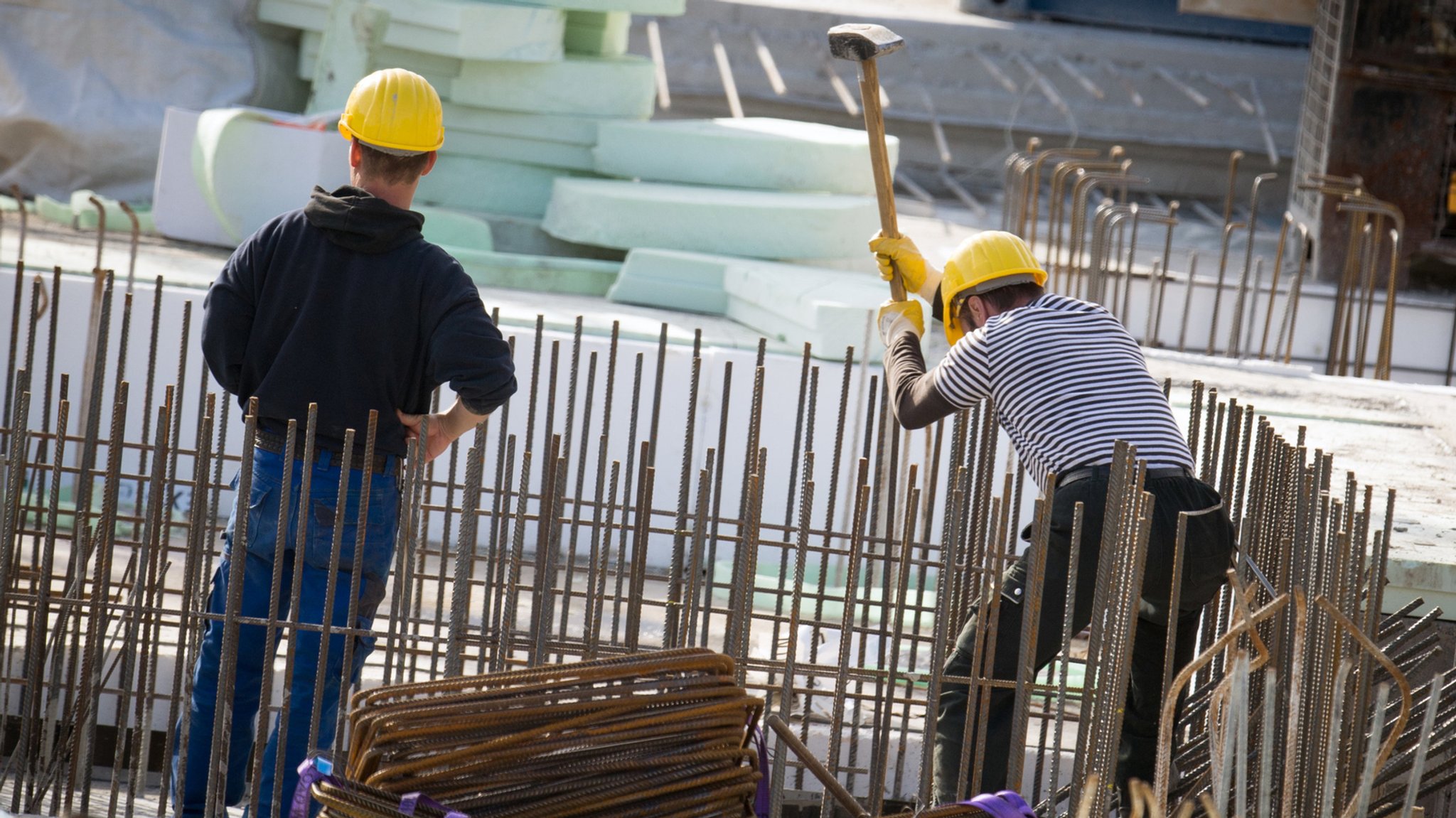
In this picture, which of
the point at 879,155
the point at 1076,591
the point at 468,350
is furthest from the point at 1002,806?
the point at 879,155

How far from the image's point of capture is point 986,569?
382 centimetres

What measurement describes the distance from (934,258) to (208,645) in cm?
601

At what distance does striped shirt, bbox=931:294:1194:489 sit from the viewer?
3.60m

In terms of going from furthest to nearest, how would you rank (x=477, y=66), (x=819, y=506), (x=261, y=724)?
(x=477, y=66), (x=819, y=506), (x=261, y=724)

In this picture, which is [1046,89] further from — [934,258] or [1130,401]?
[1130,401]

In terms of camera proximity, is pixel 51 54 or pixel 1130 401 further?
pixel 51 54

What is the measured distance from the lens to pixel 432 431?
3.45m

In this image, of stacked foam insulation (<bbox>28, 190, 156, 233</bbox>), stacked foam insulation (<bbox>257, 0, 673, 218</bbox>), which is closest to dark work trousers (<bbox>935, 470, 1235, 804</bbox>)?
stacked foam insulation (<bbox>257, 0, 673, 218</bbox>)

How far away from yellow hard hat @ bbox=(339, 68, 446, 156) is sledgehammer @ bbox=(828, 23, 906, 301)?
1.22 m

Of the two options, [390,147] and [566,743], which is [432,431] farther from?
[566,743]

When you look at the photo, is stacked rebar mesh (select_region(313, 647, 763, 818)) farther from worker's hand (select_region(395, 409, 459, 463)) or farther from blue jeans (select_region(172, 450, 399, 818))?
worker's hand (select_region(395, 409, 459, 463))

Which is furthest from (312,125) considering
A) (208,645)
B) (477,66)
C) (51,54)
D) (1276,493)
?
(1276,493)

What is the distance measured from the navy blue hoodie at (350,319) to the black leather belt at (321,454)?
0.08 feet

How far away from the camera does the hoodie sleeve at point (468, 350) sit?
10.7 feet
